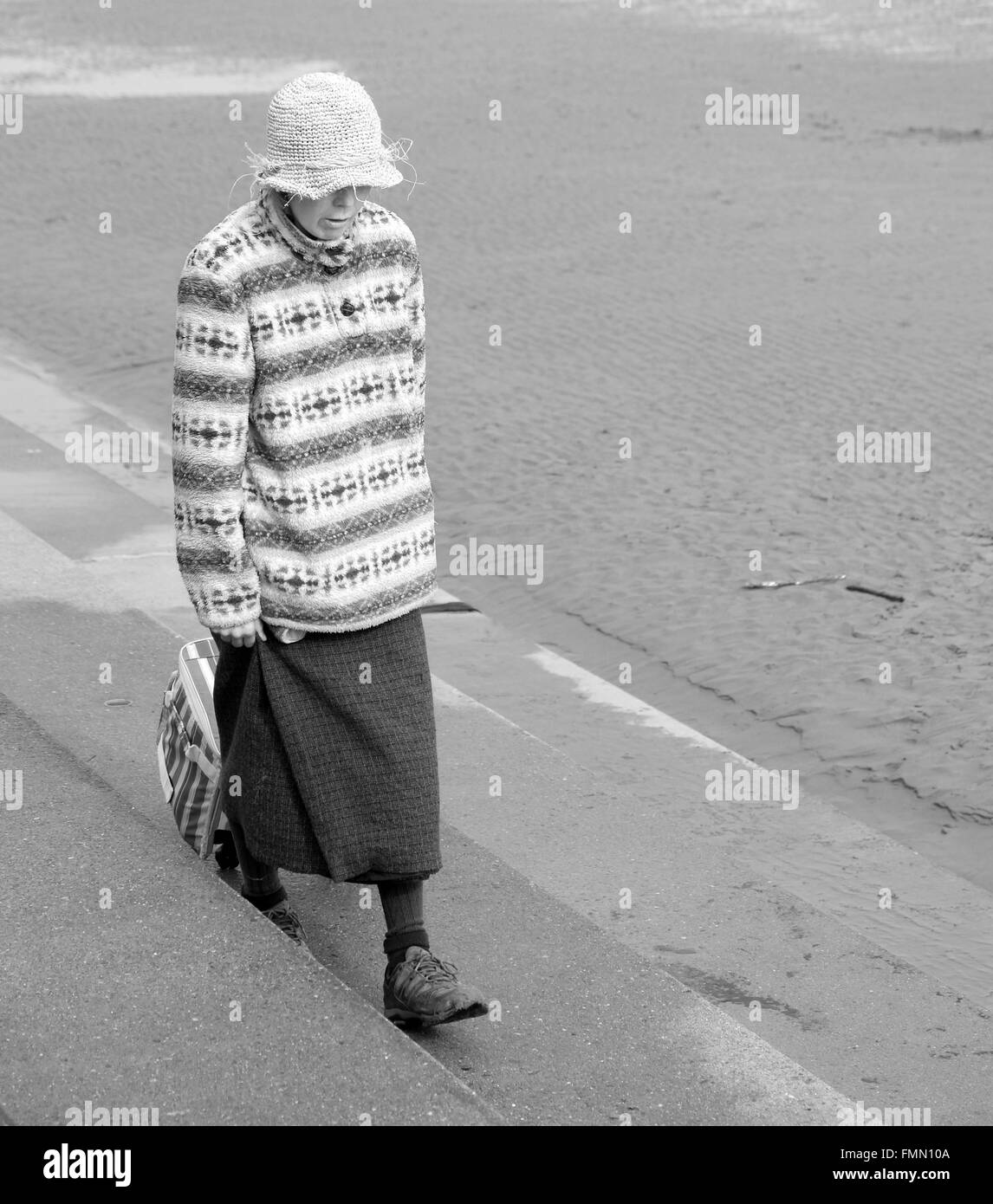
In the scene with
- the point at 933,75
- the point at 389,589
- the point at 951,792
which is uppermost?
the point at 933,75

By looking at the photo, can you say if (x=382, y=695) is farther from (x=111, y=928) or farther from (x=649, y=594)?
(x=649, y=594)

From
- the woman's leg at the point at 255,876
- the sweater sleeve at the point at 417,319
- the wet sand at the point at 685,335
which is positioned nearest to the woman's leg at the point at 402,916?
the woman's leg at the point at 255,876

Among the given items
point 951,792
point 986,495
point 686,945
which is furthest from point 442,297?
point 686,945

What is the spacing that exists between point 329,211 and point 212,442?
1.49 feet

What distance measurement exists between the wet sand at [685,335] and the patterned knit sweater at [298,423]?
2427 millimetres

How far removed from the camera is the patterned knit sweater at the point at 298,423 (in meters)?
3.11

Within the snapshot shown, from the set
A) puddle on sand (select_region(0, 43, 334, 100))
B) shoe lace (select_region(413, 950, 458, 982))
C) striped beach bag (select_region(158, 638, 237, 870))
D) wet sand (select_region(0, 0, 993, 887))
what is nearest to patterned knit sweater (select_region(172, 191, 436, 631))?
striped beach bag (select_region(158, 638, 237, 870))

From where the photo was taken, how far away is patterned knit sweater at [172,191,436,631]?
311 cm

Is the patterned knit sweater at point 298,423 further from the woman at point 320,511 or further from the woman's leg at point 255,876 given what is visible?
the woman's leg at point 255,876

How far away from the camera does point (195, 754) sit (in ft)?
11.9

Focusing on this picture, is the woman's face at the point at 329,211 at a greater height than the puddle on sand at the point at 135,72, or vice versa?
the puddle on sand at the point at 135,72

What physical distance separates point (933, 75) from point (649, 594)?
12566mm

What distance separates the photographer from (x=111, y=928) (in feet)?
11.2

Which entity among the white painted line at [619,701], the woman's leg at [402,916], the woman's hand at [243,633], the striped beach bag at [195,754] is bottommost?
the white painted line at [619,701]
